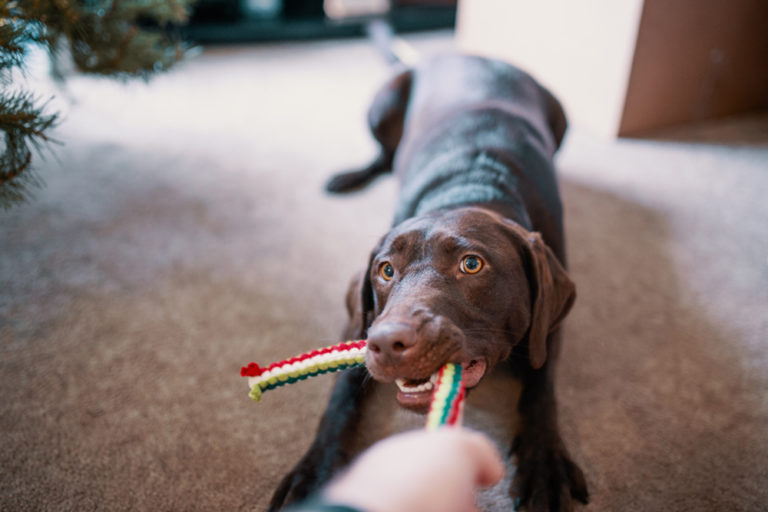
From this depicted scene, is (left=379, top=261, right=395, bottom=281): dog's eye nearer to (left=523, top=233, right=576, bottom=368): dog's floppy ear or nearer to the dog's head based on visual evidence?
the dog's head

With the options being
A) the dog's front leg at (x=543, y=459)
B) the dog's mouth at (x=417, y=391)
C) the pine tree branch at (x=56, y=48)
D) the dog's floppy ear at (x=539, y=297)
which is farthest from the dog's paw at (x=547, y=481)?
the pine tree branch at (x=56, y=48)

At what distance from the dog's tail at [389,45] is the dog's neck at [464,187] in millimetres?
1957

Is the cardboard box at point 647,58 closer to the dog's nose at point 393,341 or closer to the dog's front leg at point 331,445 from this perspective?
the dog's front leg at point 331,445

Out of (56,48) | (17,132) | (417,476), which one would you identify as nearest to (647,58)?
(56,48)

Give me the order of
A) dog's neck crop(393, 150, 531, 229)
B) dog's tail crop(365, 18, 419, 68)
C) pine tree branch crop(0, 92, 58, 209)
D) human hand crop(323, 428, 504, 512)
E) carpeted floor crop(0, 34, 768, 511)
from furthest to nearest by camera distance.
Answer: dog's tail crop(365, 18, 419, 68)
dog's neck crop(393, 150, 531, 229)
pine tree branch crop(0, 92, 58, 209)
carpeted floor crop(0, 34, 768, 511)
human hand crop(323, 428, 504, 512)

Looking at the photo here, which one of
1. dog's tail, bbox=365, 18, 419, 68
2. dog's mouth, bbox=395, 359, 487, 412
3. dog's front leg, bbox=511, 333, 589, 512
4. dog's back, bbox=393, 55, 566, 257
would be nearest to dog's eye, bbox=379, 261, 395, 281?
dog's mouth, bbox=395, 359, 487, 412

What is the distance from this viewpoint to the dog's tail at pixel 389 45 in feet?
12.8

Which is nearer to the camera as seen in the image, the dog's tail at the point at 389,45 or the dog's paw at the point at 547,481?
the dog's paw at the point at 547,481

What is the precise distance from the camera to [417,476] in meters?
0.64

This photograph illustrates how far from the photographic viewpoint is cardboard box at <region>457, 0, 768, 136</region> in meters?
3.04

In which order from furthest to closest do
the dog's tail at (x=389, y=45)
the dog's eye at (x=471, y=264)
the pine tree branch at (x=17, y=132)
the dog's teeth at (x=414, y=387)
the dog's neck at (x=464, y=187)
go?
the dog's tail at (x=389, y=45), the dog's neck at (x=464, y=187), the pine tree branch at (x=17, y=132), the dog's eye at (x=471, y=264), the dog's teeth at (x=414, y=387)

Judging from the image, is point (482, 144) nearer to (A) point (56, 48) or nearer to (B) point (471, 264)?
(B) point (471, 264)

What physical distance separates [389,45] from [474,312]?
11.4 feet

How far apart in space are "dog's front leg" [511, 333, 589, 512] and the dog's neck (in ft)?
1.65
